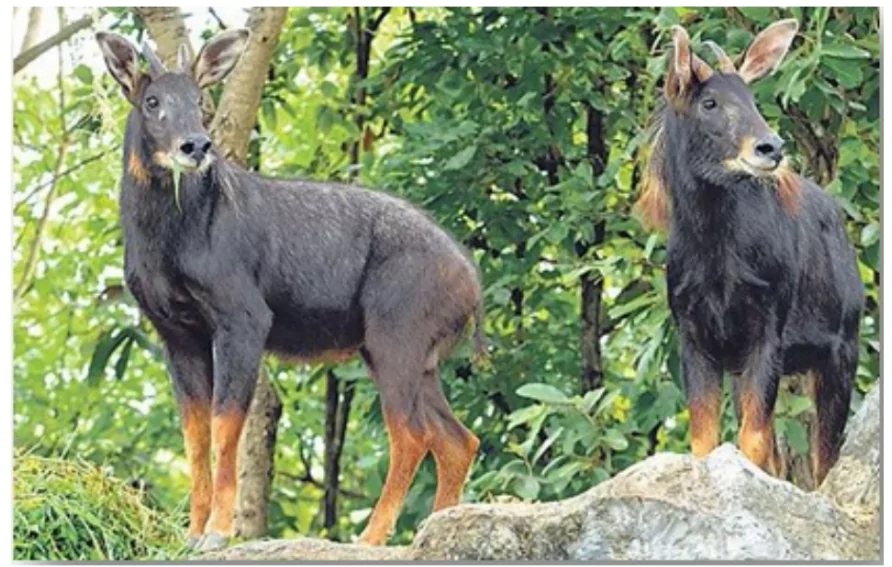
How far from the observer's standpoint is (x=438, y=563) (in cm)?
737

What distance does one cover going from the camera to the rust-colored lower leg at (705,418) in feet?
25.8

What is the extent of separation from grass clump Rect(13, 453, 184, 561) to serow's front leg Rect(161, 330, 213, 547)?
0.18 m

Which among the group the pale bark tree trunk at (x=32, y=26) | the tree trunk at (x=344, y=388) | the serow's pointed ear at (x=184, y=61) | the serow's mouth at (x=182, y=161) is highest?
the serow's pointed ear at (x=184, y=61)

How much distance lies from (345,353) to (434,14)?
16.7ft

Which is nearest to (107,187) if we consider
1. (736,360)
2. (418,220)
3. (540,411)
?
(540,411)

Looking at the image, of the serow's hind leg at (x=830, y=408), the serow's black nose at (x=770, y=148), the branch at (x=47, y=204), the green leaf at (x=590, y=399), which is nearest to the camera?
the serow's black nose at (x=770, y=148)

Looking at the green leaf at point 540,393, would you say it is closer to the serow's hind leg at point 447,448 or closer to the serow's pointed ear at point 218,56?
the serow's hind leg at point 447,448

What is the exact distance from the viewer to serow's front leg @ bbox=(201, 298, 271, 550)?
784cm

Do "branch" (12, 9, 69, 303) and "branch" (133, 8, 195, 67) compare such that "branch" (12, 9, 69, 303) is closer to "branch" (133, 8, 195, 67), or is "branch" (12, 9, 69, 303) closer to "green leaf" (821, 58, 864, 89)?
"branch" (133, 8, 195, 67)

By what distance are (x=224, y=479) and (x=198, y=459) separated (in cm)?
26

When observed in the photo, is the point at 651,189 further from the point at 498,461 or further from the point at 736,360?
the point at 498,461

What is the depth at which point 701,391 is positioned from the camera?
7941mm

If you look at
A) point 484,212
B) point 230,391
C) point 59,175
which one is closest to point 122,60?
point 230,391

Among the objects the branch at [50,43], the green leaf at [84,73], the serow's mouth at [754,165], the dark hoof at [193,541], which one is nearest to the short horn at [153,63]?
the dark hoof at [193,541]
